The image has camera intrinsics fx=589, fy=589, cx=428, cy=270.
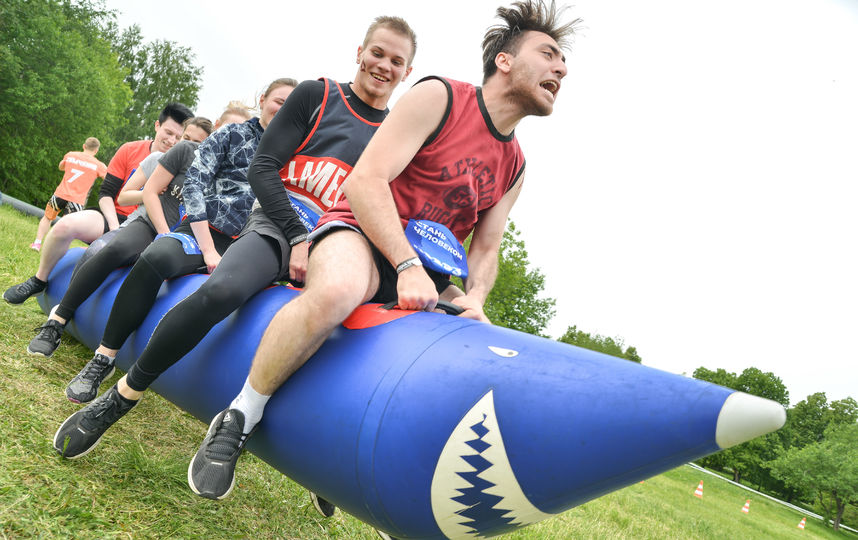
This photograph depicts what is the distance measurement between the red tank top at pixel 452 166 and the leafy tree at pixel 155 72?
40789mm

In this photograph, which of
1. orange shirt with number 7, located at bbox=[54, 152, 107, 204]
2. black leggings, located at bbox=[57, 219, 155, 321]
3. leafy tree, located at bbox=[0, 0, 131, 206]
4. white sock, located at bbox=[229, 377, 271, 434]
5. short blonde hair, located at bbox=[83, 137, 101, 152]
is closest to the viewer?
white sock, located at bbox=[229, 377, 271, 434]

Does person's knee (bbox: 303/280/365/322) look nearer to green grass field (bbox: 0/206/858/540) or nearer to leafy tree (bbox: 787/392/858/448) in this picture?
green grass field (bbox: 0/206/858/540)

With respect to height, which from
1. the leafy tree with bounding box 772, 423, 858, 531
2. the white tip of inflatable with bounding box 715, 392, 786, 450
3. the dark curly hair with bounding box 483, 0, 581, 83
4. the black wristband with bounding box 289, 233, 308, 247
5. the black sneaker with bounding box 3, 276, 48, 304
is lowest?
the leafy tree with bounding box 772, 423, 858, 531

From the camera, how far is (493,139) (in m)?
2.25

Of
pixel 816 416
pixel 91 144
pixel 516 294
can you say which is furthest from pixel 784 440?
pixel 91 144

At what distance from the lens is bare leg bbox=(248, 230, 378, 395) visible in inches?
71.6

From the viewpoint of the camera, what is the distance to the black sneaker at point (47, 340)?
10.8 ft

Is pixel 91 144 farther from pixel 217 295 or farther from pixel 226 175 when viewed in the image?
pixel 217 295

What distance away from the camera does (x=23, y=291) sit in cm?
405

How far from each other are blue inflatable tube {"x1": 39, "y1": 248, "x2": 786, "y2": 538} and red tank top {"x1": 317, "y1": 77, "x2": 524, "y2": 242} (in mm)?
468

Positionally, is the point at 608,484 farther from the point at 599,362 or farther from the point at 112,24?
the point at 112,24

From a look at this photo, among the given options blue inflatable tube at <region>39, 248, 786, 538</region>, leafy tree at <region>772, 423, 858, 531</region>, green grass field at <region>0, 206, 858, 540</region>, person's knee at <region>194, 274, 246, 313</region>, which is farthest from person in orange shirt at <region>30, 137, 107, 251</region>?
leafy tree at <region>772, 423, 858, 531</region>

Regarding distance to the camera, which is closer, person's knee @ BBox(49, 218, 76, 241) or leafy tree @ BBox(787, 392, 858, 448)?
person's knee @ BBox(49, 218, 76, 241)

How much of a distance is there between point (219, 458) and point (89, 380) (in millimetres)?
1282
